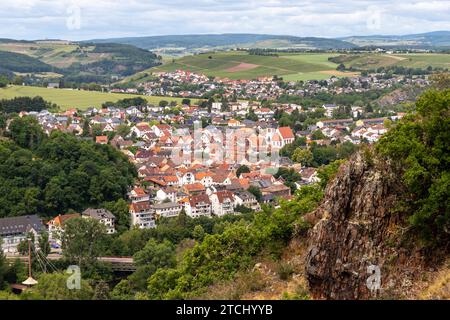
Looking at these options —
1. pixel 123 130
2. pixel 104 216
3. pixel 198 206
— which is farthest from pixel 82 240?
pixel 123 130

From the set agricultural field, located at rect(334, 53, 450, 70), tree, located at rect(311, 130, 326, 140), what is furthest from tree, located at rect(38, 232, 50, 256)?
agricultural field, located at rect(334, 53, 450, 70)

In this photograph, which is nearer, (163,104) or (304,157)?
(304,157)

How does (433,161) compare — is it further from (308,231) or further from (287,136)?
(287,136)

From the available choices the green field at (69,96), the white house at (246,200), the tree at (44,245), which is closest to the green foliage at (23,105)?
the green field at (69,96)

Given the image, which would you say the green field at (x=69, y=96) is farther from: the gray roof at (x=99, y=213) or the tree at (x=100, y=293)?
the tree at (x=100, y=293)

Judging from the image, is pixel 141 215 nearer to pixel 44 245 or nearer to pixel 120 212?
pixel 120 212

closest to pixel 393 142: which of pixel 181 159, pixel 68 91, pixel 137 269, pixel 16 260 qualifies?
pixel 137 269
